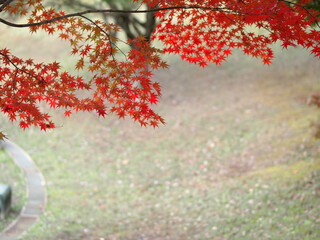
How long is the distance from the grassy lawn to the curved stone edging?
186mm

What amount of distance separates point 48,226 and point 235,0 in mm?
5215

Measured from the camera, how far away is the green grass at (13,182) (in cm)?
796

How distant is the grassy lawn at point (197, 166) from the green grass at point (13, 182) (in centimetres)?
56

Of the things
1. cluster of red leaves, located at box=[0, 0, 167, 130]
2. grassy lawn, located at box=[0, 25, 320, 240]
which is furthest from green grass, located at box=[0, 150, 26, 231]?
cluster of red leaves, located at box=[0, 0, 167, 130]

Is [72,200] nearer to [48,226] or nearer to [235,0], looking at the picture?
[48,226]

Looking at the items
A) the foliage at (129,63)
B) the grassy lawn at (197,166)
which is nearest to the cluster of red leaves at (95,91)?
the foliage at (129,63)

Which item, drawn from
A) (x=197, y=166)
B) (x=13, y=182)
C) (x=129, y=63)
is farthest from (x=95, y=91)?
(x=197, y=166)

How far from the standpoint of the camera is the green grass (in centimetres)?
796

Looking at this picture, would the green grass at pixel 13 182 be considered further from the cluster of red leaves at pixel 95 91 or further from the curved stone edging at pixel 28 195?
the cluster of red leaves at pixel 95 91

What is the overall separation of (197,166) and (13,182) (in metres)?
4.04

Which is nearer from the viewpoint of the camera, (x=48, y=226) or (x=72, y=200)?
(x=48, y=226)

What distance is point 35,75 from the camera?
452 centimetres

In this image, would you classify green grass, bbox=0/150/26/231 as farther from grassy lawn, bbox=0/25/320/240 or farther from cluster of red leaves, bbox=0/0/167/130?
cluster of red leaves, bbox=0/0/167/130

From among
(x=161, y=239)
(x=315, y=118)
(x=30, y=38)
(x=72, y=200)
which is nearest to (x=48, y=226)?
(x=72, y=200)
